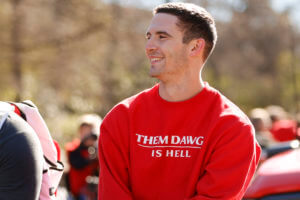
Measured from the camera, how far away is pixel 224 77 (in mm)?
36719

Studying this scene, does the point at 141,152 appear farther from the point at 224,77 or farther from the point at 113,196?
the point at 224,77

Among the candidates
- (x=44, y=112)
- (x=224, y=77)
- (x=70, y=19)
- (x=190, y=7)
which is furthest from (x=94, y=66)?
(x=190, y=7)

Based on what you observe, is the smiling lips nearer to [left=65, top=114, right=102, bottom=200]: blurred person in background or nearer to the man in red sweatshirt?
the man in red sweatshirt

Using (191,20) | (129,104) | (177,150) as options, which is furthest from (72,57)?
(177,150)

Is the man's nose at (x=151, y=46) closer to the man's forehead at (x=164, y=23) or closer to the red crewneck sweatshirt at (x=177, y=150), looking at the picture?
the man's forehead at (x=164, y=23)

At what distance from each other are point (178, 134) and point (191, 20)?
653mm

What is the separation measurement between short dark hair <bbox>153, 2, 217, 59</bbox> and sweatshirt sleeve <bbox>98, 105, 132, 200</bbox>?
24.0 inches

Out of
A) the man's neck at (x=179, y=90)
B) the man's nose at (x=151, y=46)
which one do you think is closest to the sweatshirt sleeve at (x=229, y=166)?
the man's neck at (x=179, y=90)

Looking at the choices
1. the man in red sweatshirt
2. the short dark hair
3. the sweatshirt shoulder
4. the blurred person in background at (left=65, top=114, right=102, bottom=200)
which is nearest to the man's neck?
the man in red sweatshirt

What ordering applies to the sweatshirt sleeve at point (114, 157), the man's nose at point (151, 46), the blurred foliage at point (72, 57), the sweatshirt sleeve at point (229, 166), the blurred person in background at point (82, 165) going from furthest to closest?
the blurred foliage at point (72, 57), the blurred person in background at point (82, 165), the man's nose at point (151, 46), the sweatshirt sleeve at point (114, 157), the sweatshirt sleeve at point (229, 166)

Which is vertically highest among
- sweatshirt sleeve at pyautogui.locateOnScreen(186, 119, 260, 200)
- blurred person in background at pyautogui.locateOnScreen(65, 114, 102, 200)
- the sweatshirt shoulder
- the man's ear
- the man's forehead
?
the man's forehead

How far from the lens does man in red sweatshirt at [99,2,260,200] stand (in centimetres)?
286

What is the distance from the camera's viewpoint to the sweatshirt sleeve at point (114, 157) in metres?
2.93

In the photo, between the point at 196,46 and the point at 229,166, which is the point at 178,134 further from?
the point at 196,46
